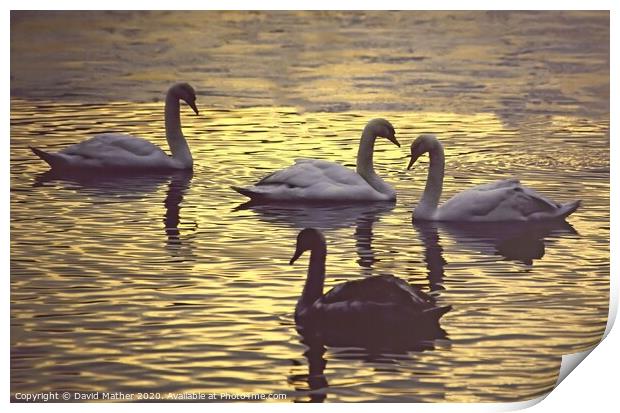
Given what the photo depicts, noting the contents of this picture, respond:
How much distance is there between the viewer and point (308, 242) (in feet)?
23.5

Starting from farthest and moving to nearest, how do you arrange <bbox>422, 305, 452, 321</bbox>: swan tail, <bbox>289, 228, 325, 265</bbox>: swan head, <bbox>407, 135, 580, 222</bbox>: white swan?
<bbox>407, 135, 580, 222</bbox>: white swan → <bbox>289, 228, 325, 265</bbox>: swan head → <bbox>422, 305, 452, 321</bbox>: swan tail

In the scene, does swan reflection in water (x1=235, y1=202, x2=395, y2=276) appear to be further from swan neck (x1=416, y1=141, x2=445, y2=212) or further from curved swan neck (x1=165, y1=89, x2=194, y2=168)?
curved swan neck (x1=165, y1=89, x2=194, y2=168)

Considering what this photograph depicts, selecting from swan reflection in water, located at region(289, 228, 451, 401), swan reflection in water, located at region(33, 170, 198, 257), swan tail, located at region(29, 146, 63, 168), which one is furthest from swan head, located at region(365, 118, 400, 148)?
swan tail, located at region(29, 146, 63, 168)

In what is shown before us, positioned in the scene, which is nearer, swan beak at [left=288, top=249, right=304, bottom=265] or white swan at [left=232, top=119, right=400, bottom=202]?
swan beak at [left=288, top=249, right=304, bottom=265]

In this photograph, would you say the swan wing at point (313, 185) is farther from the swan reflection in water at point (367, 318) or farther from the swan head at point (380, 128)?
the swan reflection in water at point (367, 318)

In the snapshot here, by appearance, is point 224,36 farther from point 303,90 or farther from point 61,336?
point 61,336

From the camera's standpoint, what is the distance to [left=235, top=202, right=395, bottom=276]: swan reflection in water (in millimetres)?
7508

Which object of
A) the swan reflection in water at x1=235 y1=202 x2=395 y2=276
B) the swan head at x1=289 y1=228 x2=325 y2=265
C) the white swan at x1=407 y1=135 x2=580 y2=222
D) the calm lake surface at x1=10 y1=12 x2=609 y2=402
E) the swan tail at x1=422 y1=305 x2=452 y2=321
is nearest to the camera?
the calm lake surface at x1=10 y1=12 x2=609 y2=402

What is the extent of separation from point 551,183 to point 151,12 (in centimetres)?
140

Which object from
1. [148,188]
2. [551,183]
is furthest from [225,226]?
[551,183]

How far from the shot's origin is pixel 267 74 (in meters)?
7.32

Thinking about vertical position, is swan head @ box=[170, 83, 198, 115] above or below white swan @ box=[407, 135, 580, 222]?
above

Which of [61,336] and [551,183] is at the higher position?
[551,183]

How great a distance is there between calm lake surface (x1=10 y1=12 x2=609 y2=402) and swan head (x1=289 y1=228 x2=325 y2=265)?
0.22ft
